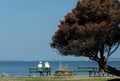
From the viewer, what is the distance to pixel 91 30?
123 ft

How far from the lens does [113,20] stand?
38.3 meters

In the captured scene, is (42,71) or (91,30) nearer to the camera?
→ (91,30)

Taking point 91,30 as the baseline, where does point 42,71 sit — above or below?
below

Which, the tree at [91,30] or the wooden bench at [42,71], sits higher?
the tree at [91,30]

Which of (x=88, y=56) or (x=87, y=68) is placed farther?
(x=87, y=68)

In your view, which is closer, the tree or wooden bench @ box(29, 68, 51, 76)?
the tree

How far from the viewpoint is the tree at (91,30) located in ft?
124

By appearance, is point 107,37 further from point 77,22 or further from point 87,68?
point 87,68

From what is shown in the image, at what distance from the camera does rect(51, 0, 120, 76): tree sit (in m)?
37.8

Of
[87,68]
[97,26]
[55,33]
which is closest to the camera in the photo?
[97,26]

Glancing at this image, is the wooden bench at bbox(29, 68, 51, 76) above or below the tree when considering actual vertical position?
below

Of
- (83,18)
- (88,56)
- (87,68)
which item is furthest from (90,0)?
(87,68)

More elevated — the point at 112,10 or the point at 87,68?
the point at 112,10

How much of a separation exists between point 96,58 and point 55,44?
3.66 m
